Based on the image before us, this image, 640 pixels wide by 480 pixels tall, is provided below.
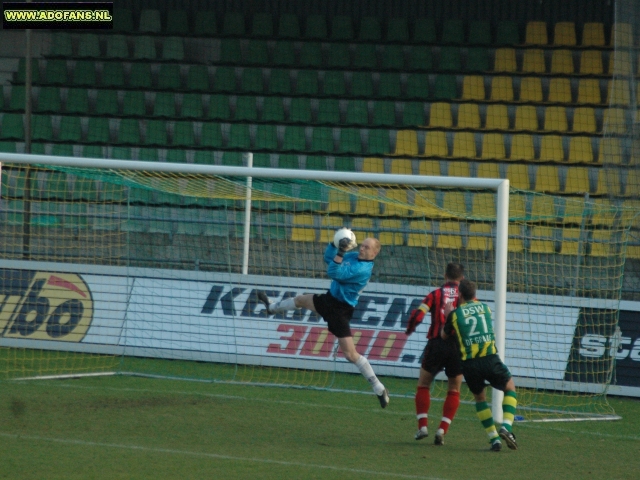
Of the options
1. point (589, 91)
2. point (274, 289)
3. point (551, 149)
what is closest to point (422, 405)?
point (274, 289)

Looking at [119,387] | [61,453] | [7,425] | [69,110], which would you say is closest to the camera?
[61,453]

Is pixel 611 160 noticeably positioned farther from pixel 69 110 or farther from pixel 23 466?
pixel 69 110

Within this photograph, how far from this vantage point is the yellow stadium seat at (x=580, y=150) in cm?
1545

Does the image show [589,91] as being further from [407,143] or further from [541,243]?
[541,243]

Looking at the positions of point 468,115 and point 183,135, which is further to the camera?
point 183,135

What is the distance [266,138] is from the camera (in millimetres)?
16156

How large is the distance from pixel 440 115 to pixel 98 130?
19.0ft

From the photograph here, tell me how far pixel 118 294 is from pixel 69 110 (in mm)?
6273

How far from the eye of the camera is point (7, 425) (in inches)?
309

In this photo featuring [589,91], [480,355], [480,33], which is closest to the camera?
[480,355]

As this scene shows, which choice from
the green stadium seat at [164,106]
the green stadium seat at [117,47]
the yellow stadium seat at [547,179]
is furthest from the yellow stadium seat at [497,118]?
the green stadium seat at [117,47]

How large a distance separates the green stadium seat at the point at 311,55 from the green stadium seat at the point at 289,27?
0.36 m

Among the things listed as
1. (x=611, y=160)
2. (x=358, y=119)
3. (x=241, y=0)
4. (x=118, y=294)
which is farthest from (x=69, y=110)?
(x=611, y=160)

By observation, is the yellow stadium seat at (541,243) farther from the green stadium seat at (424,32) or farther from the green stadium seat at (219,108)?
Answer: the green stadium seat at (219,108)
